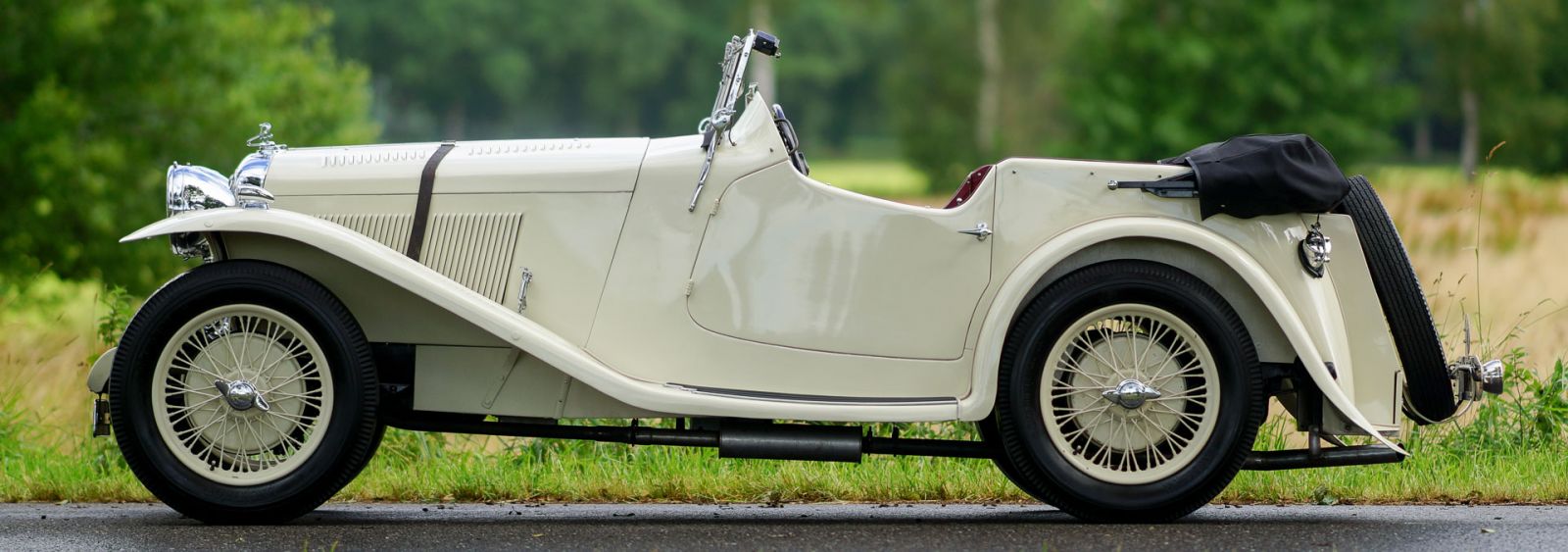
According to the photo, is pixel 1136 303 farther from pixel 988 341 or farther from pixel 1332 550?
pixel 1332 550

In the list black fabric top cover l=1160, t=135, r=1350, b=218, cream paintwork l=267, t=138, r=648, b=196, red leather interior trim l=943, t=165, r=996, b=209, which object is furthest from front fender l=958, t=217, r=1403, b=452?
cream paintwork l=267, t=138, r=648, b=196

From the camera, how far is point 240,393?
4.81 metres

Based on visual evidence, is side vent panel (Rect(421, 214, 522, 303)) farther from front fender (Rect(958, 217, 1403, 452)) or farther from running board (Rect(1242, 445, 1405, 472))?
running board (Rect(1242, 445, 1405, 472))

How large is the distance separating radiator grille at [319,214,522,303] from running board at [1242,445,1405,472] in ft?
7.93

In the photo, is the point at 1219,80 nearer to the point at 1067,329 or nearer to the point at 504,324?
the point at 1067,329

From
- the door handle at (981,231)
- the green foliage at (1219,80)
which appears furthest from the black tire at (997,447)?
the green foliage at (1219,80)

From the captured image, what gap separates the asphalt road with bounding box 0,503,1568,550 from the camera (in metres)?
4.50

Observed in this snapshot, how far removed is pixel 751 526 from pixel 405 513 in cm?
119

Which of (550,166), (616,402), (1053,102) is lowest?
(616,402)

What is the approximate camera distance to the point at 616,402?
16.3ft

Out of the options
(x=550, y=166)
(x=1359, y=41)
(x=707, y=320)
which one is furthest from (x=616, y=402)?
(x=1359, y=41)

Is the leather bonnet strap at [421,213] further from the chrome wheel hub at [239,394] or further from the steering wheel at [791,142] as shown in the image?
the steering wheel at [791,142]

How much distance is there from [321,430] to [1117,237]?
8.19 ft

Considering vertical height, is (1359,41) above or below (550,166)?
above
